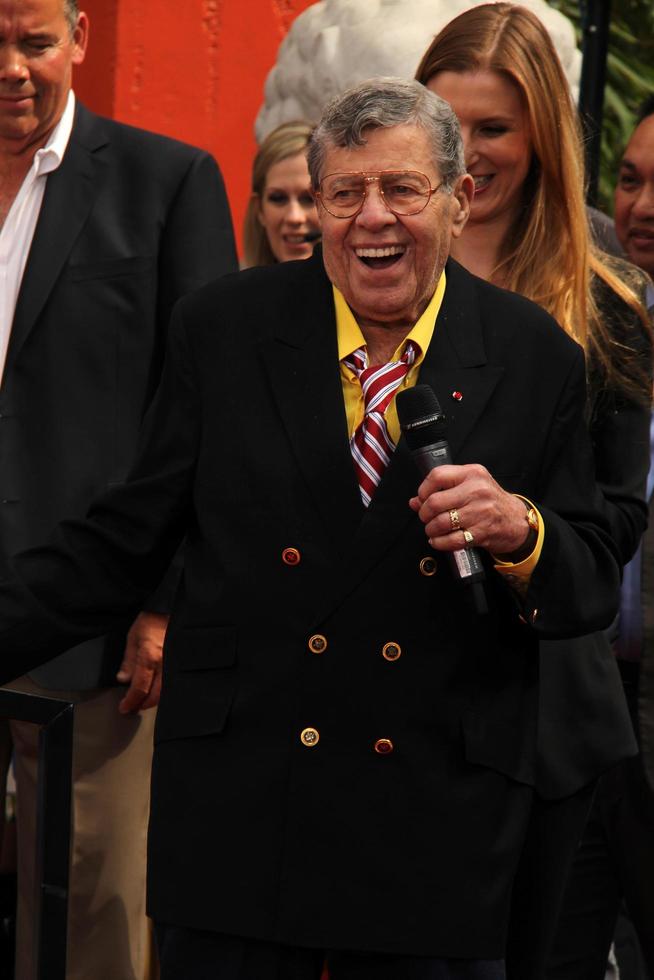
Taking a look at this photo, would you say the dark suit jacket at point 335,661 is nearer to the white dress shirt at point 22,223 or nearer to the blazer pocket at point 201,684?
the blazer pocket at point 201,684

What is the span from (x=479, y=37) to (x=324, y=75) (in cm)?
247

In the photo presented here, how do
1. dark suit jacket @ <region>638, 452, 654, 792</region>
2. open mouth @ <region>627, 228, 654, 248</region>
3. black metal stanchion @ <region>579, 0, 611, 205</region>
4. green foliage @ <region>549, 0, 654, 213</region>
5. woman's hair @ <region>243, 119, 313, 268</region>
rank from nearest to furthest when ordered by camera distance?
dark suit jacket @ <region>638, 452, 654, 792</region> → open mouth @ <region>627, 228, 654, 248</region> → woman's hair @ <region>243, 119, 313, 268</region> → black metal stanchion @ <region>579, 0, 611, 205</region> → green foliage @ <region>549, 0, 654, 213</region>

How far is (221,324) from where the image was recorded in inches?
116

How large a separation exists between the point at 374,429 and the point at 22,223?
1.45 m

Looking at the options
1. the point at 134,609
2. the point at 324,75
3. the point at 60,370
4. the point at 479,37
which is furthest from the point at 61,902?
the point at 324,75

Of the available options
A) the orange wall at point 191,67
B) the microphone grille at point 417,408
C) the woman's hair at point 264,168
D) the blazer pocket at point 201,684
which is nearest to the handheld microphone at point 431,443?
the microphone grille at point 417,408

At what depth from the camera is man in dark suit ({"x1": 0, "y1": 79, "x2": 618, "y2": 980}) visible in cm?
278

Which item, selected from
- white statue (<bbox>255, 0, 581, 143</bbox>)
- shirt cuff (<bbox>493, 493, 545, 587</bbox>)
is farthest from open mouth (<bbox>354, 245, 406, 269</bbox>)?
white statue (<bbox>255, 0, 581, 143</bbox>)

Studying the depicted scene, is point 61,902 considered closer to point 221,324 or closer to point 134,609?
point 134,609

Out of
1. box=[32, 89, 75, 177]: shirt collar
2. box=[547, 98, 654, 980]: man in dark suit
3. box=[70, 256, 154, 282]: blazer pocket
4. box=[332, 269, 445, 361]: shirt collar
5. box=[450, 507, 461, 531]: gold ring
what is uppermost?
box=[32, 89, 75, 177]: shirt collar

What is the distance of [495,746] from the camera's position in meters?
2.80

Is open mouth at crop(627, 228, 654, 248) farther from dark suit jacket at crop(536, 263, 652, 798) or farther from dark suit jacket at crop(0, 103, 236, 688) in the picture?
dark suit jacket at crop(536, 263, 652, 798)

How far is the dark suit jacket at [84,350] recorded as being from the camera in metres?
3.95

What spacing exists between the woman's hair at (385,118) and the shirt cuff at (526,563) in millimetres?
529
